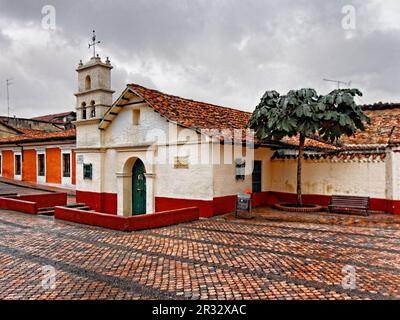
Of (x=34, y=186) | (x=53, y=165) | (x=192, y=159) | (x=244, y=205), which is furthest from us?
(x=34, y=186)

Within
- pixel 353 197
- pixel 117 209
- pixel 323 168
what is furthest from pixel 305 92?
pixel 117 209

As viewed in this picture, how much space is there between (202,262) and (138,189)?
28.2 feet

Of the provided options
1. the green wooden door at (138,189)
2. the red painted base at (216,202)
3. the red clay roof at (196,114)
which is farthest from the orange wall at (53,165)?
the red clay roof at (196,114)

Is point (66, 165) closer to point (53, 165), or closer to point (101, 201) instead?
point (53, 165)

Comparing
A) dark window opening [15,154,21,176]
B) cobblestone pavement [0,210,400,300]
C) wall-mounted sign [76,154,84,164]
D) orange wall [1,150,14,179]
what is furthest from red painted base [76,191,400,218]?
orange wall [1,150,14,179]

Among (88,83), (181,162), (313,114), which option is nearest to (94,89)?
(88,83)

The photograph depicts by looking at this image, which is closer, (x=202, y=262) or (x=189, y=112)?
(x=202, y=262)

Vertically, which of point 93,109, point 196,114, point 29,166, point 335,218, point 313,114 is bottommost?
point 335,218

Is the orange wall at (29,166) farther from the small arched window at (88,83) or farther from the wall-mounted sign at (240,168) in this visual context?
the wall-mounted sign at (240,168)

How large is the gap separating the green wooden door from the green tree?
5.50 meters

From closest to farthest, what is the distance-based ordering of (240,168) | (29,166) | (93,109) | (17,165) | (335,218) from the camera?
(335,218) → (240,168) → (93,109) → (29,166) → (17,165)

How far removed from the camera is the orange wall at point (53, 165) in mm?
21297

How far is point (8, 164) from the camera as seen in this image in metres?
25.8

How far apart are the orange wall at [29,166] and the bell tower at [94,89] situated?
904 cm
